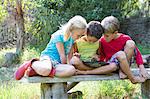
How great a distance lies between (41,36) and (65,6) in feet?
4.88

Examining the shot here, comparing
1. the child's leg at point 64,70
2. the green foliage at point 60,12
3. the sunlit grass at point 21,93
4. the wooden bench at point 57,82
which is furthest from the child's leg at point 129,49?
the green foliage at point 60,12

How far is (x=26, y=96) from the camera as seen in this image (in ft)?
15.3

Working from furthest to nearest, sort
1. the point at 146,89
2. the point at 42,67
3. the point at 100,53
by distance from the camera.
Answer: the point at 146,89 < the point at 100,53 < the point at 42,67

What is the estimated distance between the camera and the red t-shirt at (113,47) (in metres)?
3.84

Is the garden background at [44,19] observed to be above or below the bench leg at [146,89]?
above

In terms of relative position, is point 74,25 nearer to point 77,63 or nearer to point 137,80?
point 77,63

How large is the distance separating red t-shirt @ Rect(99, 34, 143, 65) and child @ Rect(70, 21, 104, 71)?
0.15 meters

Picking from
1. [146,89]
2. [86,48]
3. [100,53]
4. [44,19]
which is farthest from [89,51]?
[44,19]

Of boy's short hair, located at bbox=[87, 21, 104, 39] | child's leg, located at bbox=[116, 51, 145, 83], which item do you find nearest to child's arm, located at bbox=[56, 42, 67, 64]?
boy's short hair, located at bbox=[87, 21, 104, 39]

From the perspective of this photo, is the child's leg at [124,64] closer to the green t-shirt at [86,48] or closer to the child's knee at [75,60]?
the green t-shirt at [86,48]

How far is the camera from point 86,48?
3795 mm

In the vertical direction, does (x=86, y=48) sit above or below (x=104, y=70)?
above

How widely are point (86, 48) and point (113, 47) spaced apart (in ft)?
1.09

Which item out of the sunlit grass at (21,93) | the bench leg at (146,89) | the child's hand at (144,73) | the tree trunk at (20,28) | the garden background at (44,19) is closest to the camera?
the child's hand at (144,73)
